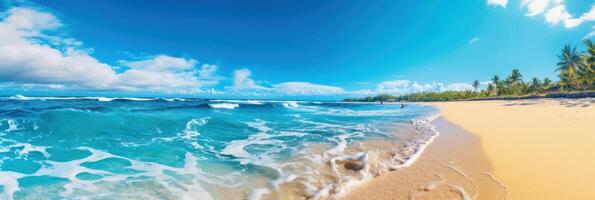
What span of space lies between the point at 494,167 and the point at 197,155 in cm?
759

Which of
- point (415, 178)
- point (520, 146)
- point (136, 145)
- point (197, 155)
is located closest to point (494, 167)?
point (415, 178)

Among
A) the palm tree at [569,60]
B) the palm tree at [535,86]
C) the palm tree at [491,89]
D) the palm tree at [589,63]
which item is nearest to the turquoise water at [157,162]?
the palm tree at [589,63]

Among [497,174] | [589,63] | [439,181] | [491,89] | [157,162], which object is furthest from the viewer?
[491,89]

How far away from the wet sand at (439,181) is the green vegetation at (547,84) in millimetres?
45612

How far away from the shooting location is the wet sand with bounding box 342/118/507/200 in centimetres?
400

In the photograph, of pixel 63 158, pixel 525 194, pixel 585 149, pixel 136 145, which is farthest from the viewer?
pixel 136 145

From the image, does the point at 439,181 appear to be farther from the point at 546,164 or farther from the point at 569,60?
the point at 569,60

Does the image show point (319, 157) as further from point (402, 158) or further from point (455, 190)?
point (455, 190)

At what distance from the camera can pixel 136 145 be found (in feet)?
27.4

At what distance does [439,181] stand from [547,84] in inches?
3763

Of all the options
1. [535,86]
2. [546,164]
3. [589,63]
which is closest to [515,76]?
[535,86]

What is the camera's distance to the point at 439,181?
15.0 ft

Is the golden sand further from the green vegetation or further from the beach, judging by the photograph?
the green vegetation

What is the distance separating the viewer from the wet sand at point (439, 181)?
4.00 metres
